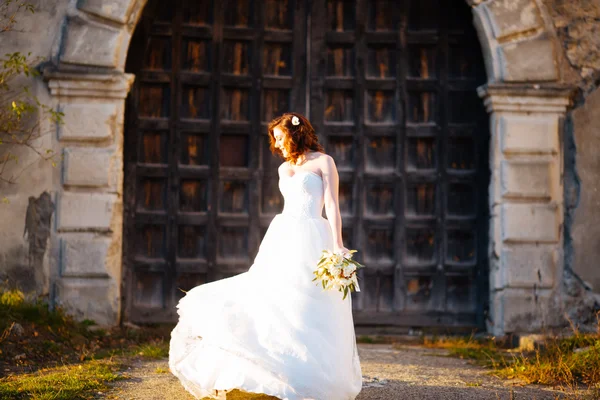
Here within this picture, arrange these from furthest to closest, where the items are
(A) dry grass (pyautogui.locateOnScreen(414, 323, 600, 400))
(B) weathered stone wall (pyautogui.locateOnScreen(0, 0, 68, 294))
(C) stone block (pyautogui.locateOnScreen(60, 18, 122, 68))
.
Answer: (C) stone block (pyautogui.locateOnScreen(60, 18, 122, 68)), (B) weathered stone wall (pyautogui.locateOnScreen(0, 0, 68, 294)), (A) dry grass (pyautogui.locateOnScreen(414, 323, 600, 400))

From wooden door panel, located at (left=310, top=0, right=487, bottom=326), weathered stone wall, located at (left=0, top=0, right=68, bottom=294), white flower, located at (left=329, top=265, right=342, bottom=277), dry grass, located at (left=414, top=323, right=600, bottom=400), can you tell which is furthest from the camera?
wooden door panel, located at (left=310, top=0, right=487, bottom=326)

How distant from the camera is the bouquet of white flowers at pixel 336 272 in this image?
393 centimetres

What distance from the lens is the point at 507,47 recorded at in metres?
7.02

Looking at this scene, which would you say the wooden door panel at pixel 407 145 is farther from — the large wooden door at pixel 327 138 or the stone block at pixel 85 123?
the stone block at pixel 85 123

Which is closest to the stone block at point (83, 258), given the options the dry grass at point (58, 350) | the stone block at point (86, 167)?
the dry grass at point (58, 350)

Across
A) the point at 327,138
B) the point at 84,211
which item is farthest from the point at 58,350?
the point at 327,138

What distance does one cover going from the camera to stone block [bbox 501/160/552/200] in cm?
695

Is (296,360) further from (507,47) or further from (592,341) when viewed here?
(507,47)

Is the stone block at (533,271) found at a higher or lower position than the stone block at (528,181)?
lower

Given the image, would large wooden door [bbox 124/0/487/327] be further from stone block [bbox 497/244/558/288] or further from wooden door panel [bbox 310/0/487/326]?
stone block [bbox 497/244/558/288]

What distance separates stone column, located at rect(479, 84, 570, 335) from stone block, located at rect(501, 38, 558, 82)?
0.34ft

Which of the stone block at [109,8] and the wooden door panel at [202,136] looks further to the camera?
the wooden door panel at [202,136]

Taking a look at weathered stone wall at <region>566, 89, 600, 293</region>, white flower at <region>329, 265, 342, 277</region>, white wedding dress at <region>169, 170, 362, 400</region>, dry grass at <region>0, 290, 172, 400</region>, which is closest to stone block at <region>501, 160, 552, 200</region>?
weathered stone wall at <region>566, 89, 600, 293</region>

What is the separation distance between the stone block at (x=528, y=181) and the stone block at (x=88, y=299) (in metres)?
3.61
